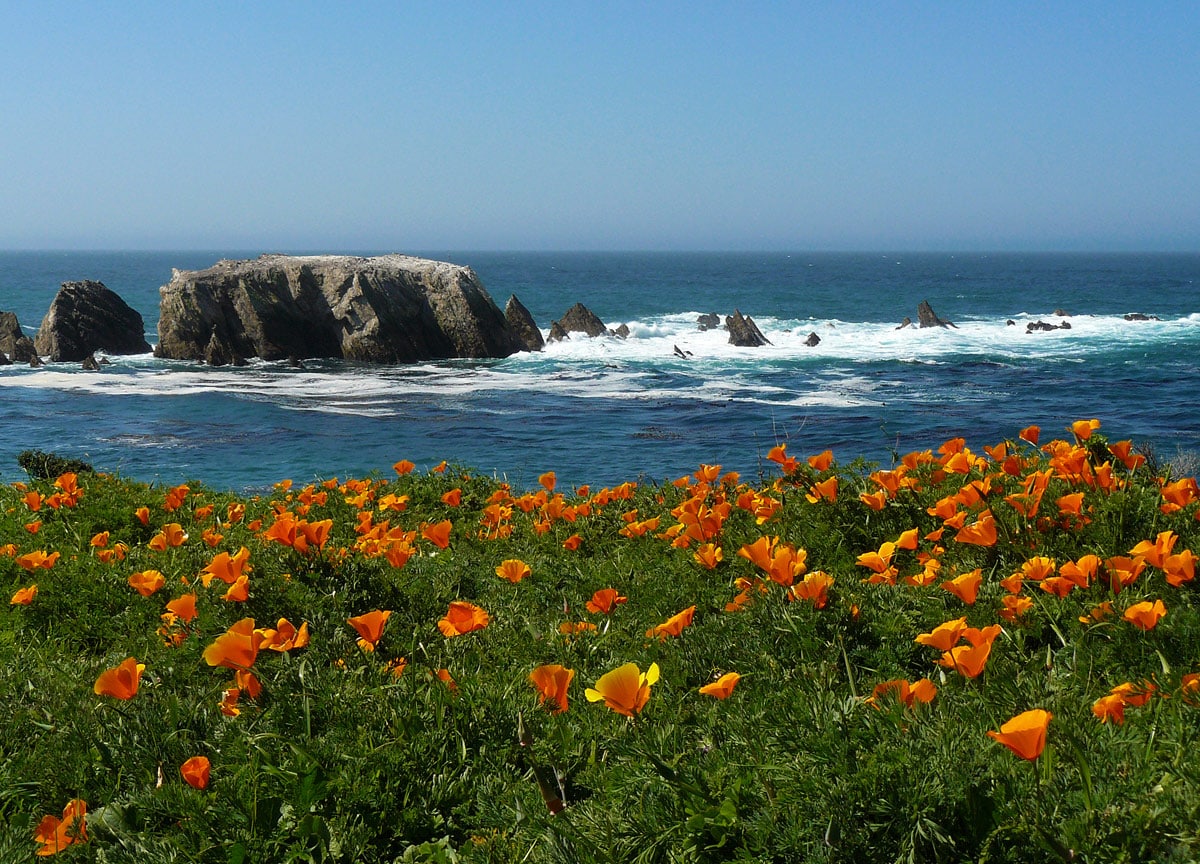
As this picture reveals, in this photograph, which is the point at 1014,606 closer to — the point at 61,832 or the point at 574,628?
the point at 574,628

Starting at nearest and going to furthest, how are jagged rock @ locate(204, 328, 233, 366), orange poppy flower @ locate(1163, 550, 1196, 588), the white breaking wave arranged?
orange poppy flower @ locate(1163, 550, 1196, 588), the white breaking wave, jagged rock @ locate(204, 328, 233, 366)

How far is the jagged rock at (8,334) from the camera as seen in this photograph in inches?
1346

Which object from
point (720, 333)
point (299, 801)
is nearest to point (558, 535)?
point (299, 801)

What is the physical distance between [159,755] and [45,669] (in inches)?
39.7

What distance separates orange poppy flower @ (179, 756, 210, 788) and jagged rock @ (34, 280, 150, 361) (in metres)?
36.8

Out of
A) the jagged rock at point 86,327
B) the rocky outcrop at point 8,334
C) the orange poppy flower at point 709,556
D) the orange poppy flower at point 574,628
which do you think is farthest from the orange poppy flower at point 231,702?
the rocky outcrop at point 8,334

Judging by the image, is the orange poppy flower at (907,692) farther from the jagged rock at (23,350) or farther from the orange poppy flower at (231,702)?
the jagged rock at (23,350)

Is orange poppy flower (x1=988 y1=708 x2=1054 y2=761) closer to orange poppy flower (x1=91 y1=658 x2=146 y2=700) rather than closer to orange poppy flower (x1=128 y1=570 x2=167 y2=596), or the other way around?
orange poppy flower (x1=91 y1=658 x2=146 y2=700)

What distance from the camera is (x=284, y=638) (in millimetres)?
2705

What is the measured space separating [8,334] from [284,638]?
125ft

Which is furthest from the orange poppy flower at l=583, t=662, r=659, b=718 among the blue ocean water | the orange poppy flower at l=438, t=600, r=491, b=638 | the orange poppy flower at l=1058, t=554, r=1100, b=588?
the blue ocean water

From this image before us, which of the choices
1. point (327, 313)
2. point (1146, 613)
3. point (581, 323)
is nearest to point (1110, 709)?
point (1146, 613)

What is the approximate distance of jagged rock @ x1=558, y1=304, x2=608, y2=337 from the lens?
136ft

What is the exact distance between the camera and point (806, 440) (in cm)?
2045
